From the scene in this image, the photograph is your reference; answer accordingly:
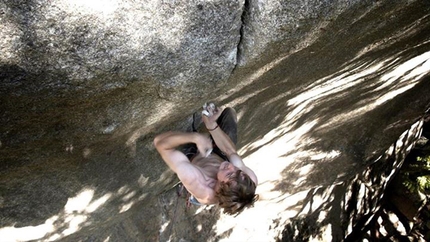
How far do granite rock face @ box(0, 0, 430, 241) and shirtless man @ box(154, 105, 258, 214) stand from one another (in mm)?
131

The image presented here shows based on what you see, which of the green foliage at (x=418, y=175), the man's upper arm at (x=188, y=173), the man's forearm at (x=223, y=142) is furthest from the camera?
the green foliage at (x=418, y=175)

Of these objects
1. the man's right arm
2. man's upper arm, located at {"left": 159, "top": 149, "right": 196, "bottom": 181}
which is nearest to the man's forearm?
the man's right arm

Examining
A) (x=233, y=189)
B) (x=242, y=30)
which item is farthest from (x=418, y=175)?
(x=242, y=30)

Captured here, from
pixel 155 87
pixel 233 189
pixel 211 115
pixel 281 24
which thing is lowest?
pixel 233 189

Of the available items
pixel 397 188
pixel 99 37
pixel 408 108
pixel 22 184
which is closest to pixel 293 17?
pixel 99 37

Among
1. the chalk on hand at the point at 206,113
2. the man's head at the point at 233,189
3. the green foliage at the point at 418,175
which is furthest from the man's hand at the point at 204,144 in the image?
→ the green foliage at the point at 418,175

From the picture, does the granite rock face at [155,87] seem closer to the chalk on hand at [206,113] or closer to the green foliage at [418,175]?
the chalk on hand at [206,113]

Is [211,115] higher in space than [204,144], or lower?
higher

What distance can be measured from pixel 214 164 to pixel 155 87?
0.82 metres

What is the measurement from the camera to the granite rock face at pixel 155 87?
5.46 ft

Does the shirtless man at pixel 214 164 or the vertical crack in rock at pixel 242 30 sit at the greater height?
the vertical crack in rock at pixel 242 30

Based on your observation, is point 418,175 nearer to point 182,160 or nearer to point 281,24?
point 182,160

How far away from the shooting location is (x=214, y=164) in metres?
2.80

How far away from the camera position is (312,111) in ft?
13.1
